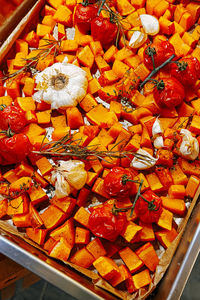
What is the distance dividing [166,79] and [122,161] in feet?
2.55

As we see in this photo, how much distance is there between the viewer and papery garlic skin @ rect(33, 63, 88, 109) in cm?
247

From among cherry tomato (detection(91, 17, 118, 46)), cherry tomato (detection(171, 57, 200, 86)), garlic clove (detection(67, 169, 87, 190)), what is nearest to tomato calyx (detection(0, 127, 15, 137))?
garlic clove (detection(67, 169, 87, 190))

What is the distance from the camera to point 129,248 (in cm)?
213

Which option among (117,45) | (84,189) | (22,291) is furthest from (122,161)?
(22,291)

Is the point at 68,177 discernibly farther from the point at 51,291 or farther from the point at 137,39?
the point at 137,39

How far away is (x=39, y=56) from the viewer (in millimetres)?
2662

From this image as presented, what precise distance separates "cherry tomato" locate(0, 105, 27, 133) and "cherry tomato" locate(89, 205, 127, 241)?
3.11ft

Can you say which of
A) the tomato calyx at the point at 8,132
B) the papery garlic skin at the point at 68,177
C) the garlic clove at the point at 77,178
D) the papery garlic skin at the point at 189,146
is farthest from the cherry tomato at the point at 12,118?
the papery garlic skin at the point at 189,146

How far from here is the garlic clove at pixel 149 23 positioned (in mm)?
2682

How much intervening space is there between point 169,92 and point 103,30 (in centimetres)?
84

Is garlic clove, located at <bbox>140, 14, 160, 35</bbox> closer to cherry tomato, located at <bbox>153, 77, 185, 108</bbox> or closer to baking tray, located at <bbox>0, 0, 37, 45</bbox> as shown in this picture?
cherry tomato, located at <bbox>153, 77, 185, 108</bbox>

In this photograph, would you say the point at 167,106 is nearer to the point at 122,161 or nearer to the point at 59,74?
the point at 122,161

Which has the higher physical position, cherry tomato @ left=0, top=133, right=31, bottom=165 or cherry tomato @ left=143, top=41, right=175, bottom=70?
cherry tomato @ left=143, top=41, right=175, bottom=70

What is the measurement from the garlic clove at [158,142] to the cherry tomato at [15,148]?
1.01 m
